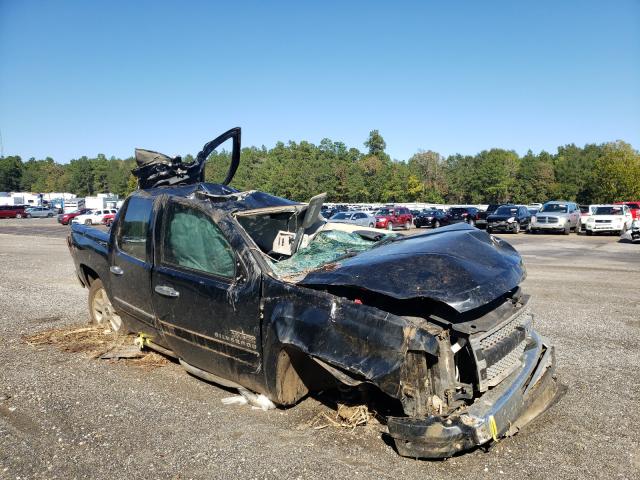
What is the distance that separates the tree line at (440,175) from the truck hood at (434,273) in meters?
64.1

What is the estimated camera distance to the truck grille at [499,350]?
307 centimetres

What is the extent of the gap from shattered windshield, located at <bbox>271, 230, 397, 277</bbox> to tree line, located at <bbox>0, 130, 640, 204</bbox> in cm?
6300

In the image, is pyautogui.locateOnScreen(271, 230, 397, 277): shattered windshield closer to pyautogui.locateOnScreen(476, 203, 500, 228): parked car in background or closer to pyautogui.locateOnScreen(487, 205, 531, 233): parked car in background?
pyautogui.locateOnScreen(487, 205, 531, 233): parked car in background

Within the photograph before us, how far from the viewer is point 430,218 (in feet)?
126

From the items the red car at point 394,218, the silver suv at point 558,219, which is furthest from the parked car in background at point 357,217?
the silver suv at point 558,219

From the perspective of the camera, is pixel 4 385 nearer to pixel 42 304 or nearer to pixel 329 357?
pixel 329 357

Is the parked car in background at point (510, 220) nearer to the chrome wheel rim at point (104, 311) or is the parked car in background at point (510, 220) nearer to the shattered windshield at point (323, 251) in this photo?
the shattered windshield at point (323, 251)

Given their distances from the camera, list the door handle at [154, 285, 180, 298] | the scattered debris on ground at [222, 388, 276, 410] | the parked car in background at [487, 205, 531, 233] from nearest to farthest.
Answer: the scattered debris on ground at [222, 388, 276, 410], the door handle at [154, 285, 180, 298], the parked car in background at [487, 205, 531, 233]

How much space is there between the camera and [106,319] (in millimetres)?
5781

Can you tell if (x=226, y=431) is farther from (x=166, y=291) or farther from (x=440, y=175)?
(x=440, y=175)

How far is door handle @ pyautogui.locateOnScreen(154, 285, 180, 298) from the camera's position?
4.10 metres

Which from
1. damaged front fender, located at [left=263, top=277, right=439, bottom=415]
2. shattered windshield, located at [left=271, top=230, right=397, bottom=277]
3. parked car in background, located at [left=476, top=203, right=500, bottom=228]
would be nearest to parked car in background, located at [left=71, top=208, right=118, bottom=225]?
parked car in background, located at [left=476, top=203, right=500, bottom=228]

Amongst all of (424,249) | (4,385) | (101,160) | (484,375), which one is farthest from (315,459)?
(101,160)

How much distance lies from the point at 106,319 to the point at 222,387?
2254mm
